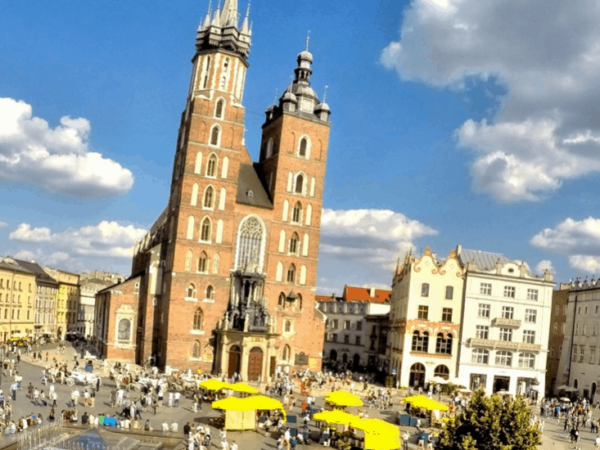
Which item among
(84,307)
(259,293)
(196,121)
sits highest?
(196,121)

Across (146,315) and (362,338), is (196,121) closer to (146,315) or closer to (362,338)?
(146,315)

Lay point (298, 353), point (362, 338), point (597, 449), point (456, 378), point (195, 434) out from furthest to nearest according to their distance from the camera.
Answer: point (362, 338), point (298, 353), point (456, 378), point (597, 449), point (195, 434)

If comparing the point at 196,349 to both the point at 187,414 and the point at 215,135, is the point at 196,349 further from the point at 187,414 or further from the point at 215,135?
the point at 215,135

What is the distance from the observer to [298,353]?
2566 inches

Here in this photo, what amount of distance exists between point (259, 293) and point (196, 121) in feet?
57.2

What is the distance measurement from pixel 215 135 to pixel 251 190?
666 centimetres

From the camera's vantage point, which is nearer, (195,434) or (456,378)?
(195,434)

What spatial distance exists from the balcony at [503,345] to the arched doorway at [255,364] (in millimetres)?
19832

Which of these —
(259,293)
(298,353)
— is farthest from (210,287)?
(298,353)

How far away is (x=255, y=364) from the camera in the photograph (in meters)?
60.3

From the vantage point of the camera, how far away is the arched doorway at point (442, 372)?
62.5 m

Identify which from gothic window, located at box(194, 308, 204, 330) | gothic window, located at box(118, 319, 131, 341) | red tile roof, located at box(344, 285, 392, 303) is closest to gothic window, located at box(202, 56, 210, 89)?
gothic window, located at box(194, 308, 204, 330)

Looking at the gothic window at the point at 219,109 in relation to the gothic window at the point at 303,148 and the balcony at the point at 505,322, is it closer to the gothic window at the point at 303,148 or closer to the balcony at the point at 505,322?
the gothic window at the point at 303,148

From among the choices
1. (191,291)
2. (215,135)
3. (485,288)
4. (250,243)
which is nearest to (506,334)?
(485,288)
